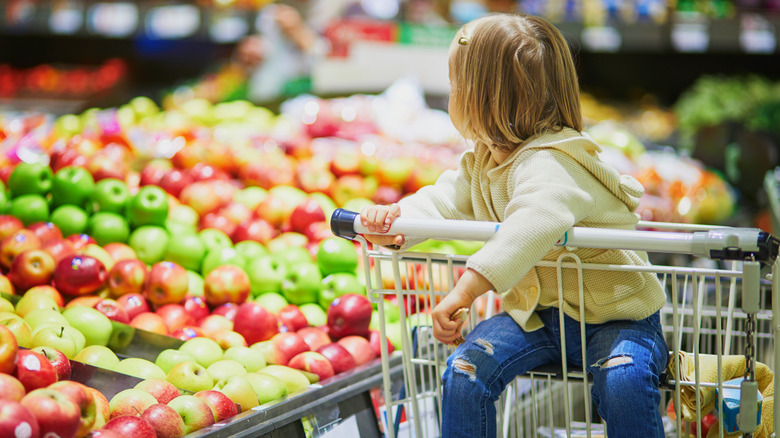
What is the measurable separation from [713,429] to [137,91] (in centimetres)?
569

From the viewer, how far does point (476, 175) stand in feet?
5.32

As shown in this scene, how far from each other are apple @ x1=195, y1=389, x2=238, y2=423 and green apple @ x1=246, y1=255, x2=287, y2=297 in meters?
0.73

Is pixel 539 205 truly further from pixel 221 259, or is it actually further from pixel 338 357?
pixel 221 259

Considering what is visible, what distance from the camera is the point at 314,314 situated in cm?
233

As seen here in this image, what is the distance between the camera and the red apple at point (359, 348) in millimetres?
2100

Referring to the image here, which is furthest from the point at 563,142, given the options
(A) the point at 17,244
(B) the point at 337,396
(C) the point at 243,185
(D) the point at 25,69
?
(D) the point at 25,69

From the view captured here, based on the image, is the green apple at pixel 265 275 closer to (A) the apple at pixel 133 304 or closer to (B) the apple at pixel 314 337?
(B) the apple at pixel 314 337

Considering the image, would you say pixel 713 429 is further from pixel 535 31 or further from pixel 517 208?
pixel 535 31

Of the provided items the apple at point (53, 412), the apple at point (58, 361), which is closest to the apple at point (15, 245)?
the apple at point (58, 361)

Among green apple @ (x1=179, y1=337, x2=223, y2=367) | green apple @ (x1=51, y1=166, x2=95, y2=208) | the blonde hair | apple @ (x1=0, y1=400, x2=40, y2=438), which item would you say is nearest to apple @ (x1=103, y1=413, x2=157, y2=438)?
apple @ (x1=0, y1=400, x2=40, y2=438)

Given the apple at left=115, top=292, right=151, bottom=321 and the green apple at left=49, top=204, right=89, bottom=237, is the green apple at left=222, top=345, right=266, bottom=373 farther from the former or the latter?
the green apple at left=49, top=204, right=89, bottom=237

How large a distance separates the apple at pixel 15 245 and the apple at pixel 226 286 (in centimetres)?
55

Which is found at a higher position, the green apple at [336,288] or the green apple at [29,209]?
the green apple at [29,209]

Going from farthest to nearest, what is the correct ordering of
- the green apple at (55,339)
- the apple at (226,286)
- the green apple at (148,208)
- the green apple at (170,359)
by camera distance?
1. the green apple at (148,208)
2. the apple at (226,286)
3. the green apple at (170,359)
4. the green apple at (55,339)
